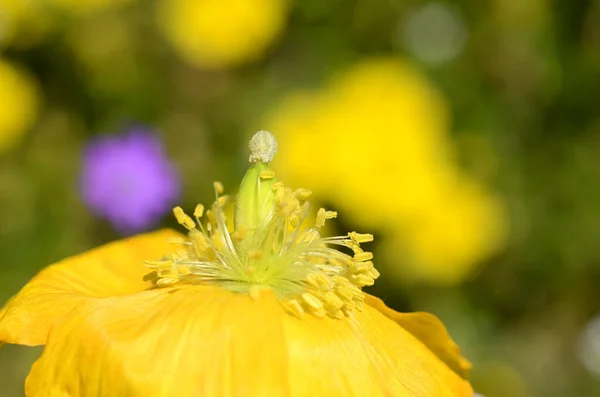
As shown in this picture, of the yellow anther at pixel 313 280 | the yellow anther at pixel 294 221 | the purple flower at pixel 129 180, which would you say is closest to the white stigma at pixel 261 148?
the yellow anther at pixel 294 221

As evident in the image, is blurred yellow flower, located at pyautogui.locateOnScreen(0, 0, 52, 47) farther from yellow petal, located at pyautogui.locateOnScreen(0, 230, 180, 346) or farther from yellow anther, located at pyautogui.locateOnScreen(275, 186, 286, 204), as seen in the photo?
yellow anther, located at pyautogui.locateOnScreen(275, 186, 286, 204)

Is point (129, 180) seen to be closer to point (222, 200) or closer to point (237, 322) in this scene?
point (222, 200)

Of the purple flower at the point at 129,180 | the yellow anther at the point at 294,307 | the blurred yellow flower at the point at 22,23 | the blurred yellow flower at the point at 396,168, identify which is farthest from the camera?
the blurred yellow flower at the point at 22,23

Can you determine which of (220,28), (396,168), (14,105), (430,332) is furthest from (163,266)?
(220,28)

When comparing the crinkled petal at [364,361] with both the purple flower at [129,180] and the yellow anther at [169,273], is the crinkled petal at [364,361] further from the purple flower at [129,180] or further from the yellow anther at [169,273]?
the purple flower at [129,180]

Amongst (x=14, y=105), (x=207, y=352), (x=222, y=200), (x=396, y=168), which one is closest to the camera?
(x=207, y=352)

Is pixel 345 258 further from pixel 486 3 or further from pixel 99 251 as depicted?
pixel 486 3

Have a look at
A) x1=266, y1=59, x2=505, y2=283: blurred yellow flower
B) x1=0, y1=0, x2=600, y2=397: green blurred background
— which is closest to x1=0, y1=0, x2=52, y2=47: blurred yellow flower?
x1=0, y1=0, x2=600, y2=397: green blurred background
